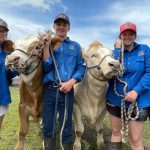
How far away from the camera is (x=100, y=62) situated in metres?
6.52

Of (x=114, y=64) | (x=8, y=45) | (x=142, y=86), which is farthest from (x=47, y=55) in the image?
(x=142, y=86)

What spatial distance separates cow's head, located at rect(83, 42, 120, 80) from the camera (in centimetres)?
605

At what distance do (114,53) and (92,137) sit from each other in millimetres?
2999

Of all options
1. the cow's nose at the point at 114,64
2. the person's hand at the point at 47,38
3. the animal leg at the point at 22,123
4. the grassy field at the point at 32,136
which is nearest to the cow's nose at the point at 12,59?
the person's hand at the point at 47,38

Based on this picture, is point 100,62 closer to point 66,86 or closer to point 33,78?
point 66,86

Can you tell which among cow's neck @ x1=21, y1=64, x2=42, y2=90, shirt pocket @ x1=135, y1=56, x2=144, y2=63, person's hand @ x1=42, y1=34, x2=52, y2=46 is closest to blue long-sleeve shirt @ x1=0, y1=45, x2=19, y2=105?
cow's neck @ x1=21, y1=64, x2=42, y2=90

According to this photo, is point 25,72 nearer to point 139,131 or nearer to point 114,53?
point 114,53

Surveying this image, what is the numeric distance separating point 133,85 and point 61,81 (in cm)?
119

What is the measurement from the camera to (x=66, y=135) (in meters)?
6.25

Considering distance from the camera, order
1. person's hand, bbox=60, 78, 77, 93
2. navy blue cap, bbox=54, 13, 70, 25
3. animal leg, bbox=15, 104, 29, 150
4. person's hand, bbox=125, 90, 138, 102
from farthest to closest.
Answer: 1. animal leg, bbox=15, 104, 29, 150
2. navy blue cap, bbox=54, 13, 70, 25
3. person's hand, bbox=60, 78, 77, 93
4. person's hand, bbox=125, 90, 138, 102

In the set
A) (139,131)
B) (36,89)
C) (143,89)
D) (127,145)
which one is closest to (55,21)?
(36,89)

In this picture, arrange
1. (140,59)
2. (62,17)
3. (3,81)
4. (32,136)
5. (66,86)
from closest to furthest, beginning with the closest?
(140,59) < (66,86) < (62,17) < (3,81) < (32,136)

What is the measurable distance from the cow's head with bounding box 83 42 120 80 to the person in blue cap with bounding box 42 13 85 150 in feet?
1.18

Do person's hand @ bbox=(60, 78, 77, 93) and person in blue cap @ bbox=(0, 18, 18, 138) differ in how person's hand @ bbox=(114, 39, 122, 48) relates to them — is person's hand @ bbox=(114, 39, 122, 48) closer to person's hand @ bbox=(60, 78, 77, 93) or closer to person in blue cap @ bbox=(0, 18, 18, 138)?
person's hand @ bbox=(60, 78, 77, 93)
